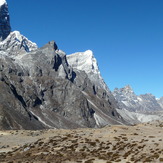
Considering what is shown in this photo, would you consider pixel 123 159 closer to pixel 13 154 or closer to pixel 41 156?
pixel 41 156

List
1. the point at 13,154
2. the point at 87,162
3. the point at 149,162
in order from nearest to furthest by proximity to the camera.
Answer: the point at 149,162, the point at 87,162, the point at 13,154

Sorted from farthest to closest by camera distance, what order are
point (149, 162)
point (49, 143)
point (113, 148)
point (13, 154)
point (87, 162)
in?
point (49, 143) < point (13, 154) < point (113, 148) < point (87, 162) < point (149, 162)

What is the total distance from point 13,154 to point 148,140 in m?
24.7

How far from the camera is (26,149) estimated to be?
53.9 meters

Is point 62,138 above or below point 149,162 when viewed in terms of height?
above

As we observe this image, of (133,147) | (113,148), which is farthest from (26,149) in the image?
(133,147)

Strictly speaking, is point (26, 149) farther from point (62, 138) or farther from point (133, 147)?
point (133, 147)

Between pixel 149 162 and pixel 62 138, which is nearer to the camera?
pixel 149 162

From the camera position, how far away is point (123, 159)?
4150 centimetres

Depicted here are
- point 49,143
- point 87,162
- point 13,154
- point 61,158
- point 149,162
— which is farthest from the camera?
point 49,143

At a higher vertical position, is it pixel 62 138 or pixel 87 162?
pixel 62 138

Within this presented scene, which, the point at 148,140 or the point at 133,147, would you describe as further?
the point at 148,140

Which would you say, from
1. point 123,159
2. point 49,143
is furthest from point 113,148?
point 49,143

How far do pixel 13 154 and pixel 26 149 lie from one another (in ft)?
9.19
